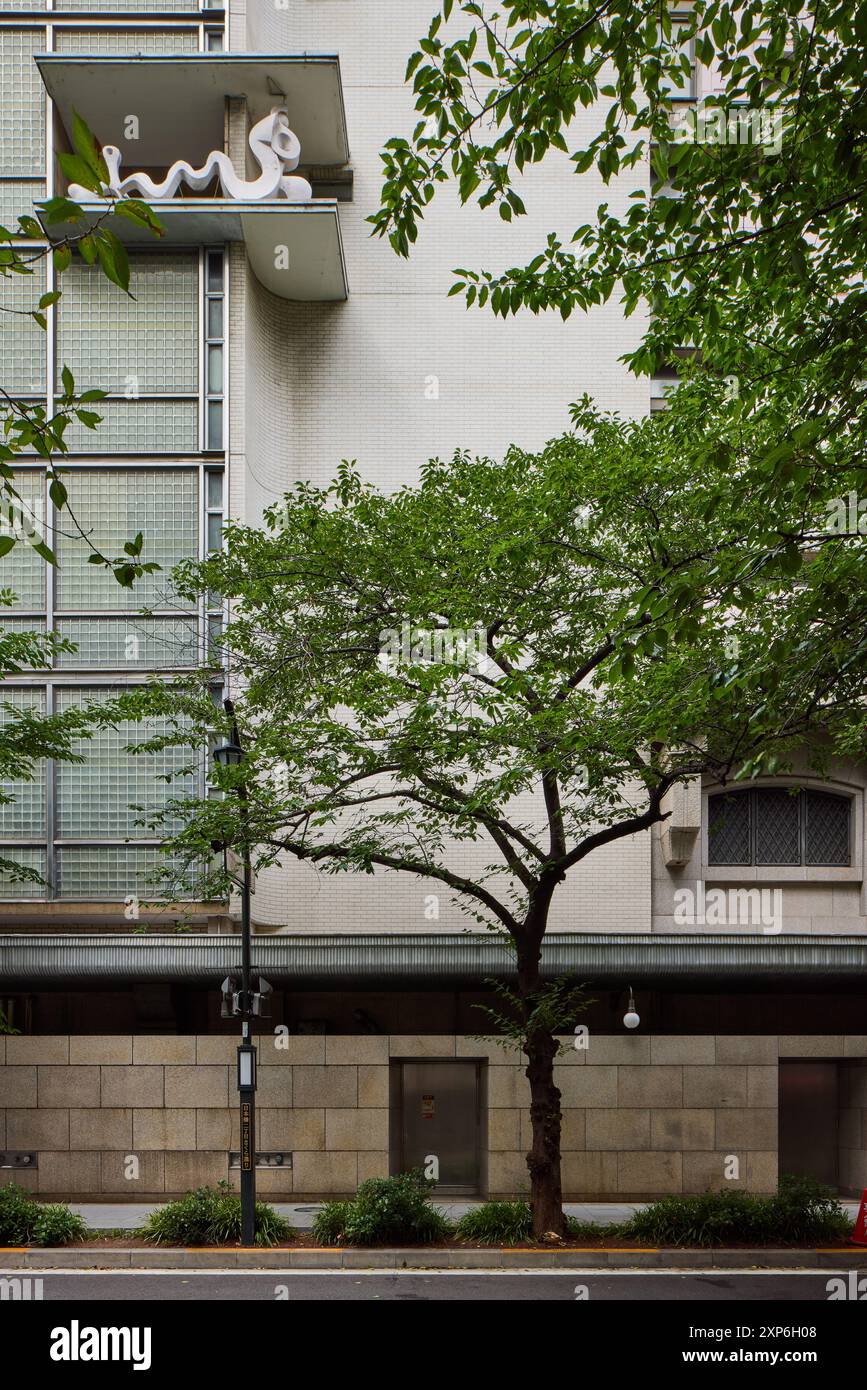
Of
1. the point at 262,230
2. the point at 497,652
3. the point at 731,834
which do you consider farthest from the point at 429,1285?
the point at 262,230

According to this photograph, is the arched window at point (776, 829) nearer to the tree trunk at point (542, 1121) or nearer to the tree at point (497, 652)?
the tree at point (497, 652)

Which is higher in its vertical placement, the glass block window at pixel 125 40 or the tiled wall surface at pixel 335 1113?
the glass block window at pixel 125 40

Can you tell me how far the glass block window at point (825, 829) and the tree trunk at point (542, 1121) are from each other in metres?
7.65

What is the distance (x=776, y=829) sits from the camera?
20.9 metres

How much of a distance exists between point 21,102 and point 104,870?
12.9 metres

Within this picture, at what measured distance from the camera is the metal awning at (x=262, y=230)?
1920 cm

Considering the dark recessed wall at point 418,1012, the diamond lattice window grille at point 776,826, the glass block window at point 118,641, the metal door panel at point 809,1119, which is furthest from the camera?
the diamond lattice window grille at point 776,826

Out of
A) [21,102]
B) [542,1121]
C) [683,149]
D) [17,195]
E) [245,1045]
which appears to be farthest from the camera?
[21,102]

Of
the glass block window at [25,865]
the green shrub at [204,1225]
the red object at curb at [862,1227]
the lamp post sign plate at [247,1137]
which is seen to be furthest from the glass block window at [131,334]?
the red object at curb at [862,1227]

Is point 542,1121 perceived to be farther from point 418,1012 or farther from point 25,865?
point 25,865

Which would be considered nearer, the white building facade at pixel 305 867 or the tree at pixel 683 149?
the tree at pixel 683 149

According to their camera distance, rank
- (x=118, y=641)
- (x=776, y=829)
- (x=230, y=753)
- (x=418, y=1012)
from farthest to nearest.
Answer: (x=776, y=829) < (x=418, y=1012) < (x=118, y=641) < (x=230, y=753)

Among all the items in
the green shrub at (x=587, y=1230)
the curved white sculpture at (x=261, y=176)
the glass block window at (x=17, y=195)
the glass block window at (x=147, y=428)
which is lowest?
the green shrub at (x=587, y=1230)

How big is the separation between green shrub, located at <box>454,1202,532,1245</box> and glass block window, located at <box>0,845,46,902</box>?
8.25m
